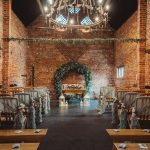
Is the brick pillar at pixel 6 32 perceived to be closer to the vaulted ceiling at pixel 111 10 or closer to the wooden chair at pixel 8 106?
the vaulted ceiling at pixel 111 10

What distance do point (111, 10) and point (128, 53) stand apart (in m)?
2.24

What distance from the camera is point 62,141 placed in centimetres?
552

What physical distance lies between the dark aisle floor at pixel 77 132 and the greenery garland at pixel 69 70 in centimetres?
560

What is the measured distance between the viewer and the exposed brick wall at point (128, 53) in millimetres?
10898

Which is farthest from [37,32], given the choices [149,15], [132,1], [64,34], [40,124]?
[40,124]

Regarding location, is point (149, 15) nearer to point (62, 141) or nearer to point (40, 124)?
point (40, 124)

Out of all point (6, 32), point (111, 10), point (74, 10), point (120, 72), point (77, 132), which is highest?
point (111, 10)

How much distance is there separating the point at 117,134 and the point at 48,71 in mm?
10993

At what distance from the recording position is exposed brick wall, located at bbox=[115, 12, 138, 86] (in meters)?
10.9

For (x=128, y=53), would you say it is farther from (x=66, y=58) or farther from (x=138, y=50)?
(x=66, y=58)

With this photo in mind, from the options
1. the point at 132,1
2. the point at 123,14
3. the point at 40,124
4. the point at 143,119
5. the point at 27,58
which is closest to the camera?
the point at 143,119

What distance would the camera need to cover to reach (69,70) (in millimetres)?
14570

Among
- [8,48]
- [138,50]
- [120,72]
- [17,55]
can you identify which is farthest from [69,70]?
[138,50]

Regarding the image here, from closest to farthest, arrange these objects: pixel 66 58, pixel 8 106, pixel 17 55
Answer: pixel 8 106
pixel 17 55
pixel 66 58
